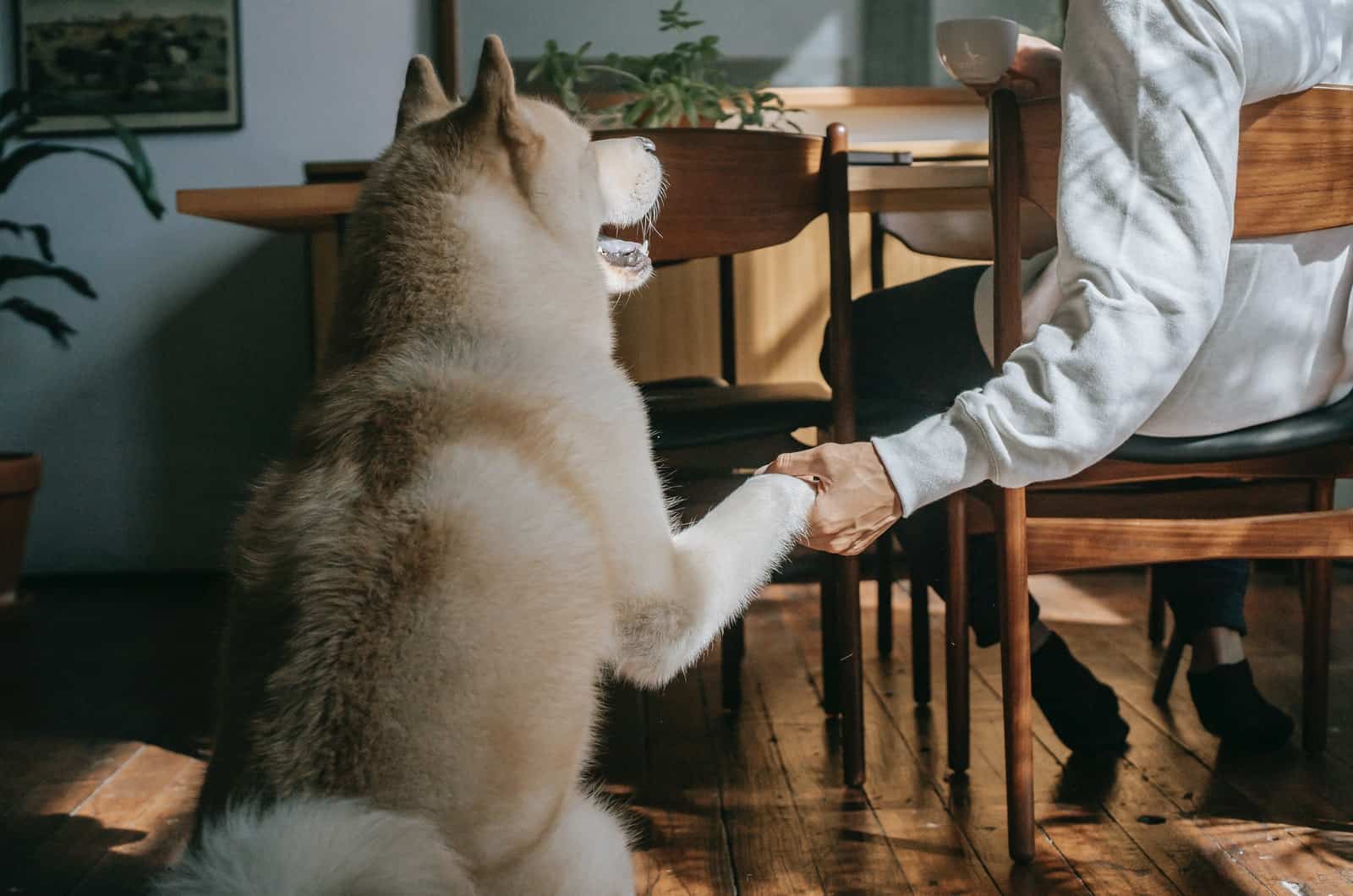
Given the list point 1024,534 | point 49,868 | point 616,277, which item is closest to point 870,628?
point 1024,534

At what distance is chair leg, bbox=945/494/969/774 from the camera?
1603 mm

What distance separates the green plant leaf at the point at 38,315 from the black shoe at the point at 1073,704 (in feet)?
8.20

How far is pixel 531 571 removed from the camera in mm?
878

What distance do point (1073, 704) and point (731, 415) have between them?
643mm

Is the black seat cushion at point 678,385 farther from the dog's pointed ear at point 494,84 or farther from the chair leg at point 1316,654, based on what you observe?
the dog's pointed ear at point 494,84

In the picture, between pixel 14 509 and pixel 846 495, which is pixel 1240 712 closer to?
pixel 846 495

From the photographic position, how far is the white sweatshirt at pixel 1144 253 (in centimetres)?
113

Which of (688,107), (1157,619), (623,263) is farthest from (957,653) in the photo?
(688,107)

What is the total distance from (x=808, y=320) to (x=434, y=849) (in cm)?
238

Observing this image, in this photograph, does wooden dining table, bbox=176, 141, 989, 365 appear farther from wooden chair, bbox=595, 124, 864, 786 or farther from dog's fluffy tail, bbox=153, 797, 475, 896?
dog's fluffy tail, bbox=153, 797, 475, 896

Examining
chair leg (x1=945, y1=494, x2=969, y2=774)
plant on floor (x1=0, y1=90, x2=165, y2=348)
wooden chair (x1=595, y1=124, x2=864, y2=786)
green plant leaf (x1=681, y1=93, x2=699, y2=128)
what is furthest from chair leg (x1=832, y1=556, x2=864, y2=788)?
plant on floor (x1=0, y1=90, x2=165, y2=348)

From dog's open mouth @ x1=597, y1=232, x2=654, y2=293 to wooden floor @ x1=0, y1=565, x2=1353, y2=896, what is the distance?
2.22 ft

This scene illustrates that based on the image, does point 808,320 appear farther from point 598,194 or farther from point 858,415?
point 598,194

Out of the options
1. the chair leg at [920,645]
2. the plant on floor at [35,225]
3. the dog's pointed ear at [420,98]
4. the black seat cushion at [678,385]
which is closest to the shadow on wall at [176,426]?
the plant on floor at [35,225]
